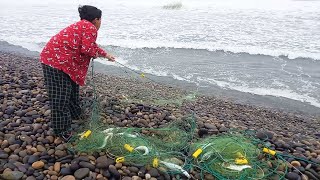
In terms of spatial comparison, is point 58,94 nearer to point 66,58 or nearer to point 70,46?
point 66,58

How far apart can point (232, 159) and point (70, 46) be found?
2.65 meters

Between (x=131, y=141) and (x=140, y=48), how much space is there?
10.6 meters

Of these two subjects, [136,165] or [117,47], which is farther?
[117,47]

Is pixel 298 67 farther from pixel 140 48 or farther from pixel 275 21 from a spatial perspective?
pixel 275 21

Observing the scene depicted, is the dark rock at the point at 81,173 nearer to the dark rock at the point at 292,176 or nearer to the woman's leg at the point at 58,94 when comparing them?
the woman's leg at the point at 58,94

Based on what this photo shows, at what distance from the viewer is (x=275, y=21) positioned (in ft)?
69.5

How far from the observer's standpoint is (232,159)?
4.32 m

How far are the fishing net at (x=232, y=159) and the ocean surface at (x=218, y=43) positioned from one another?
4378 mm

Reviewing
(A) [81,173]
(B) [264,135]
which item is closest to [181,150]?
(A) [81,173]

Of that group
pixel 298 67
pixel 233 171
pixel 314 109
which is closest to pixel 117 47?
pixel 298 67

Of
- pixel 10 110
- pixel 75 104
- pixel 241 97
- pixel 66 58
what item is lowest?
pixel 241 97

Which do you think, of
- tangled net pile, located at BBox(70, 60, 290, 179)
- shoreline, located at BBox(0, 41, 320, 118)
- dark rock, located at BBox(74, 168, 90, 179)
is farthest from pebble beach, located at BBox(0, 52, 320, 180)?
shoreline, located at BBox(0, 41, 320, 118)

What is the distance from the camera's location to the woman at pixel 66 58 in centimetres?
429

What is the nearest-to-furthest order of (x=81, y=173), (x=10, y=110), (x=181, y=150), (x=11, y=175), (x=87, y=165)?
1. (x=11, y=175)
2. (x=81, y=173)
3. (x=87, y=165)
4. (x=181, y=150)
5. (x=10, y=110)
